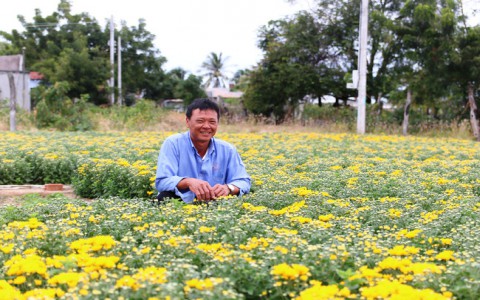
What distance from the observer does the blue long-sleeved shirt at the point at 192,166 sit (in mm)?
4992

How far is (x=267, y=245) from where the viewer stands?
10.1 feet

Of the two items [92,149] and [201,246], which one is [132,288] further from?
[92,149]

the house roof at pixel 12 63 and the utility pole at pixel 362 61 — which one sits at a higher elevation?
the house roof at pixel 12 63

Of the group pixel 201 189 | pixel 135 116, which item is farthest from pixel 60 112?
pixel 201 189

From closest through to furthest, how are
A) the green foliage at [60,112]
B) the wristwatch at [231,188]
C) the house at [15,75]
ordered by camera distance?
1. the wristwatch at [231,188]
2. the green foliage at [60,112]
3. the house at [15,75]

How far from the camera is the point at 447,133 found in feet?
67.3

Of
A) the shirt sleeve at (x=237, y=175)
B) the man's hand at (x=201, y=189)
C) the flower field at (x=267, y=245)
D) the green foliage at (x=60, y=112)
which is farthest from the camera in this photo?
the green foliage at (x=60, y=112)

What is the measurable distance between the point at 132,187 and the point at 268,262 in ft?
14.4

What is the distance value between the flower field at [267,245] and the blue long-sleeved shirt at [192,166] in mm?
458

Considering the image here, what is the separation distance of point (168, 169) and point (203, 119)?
1.84 ft

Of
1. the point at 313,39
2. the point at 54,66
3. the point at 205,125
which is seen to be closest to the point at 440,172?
the point at 205,125

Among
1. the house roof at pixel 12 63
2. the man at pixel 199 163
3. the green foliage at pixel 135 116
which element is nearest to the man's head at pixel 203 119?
the man at pixel 199 163

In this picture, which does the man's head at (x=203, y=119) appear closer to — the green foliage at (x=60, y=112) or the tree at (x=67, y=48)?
the green foliage at (x=60, y=112)

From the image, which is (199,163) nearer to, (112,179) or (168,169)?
(168,169)
